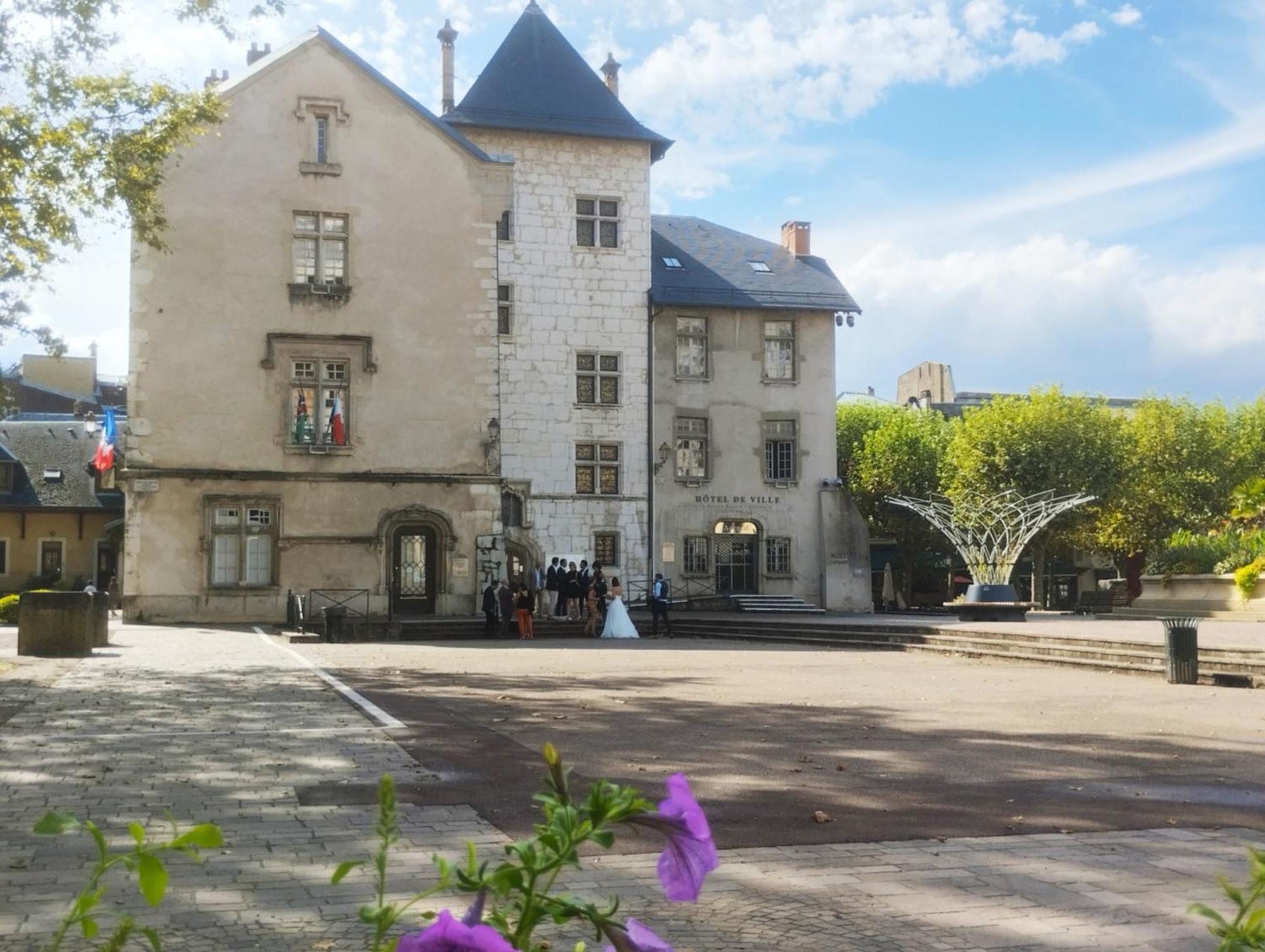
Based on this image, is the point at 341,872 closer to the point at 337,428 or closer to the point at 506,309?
the point at 337,428

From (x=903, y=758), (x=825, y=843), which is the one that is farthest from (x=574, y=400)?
Result: (x=825, y=843)

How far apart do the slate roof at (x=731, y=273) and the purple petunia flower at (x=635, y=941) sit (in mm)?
42558

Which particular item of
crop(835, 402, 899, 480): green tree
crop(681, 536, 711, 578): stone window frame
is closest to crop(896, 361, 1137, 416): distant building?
crop(835, 402, 899, 480): green tree

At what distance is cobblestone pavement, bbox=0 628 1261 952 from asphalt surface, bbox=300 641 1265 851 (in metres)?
0.39

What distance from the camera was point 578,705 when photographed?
1392 cm

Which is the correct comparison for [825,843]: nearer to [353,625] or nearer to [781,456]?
[353,625]

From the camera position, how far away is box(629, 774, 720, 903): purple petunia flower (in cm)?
117

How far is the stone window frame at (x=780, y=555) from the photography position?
44.0 meters

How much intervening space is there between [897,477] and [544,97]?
24.0 meters

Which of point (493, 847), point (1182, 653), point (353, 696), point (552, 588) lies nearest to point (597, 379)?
point (552, 588)

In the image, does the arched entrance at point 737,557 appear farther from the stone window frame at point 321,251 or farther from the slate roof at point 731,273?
the stone window frame at point 321,251

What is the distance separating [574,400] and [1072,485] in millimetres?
22747

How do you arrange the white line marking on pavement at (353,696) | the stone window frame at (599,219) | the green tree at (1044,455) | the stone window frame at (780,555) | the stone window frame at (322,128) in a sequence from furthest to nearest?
the green tree at (1044,455) < the stone window frame at (780,555) < the stone window frame at (599,219) < the stone window frame at (322,128) < the white line marking on pavement at (353,696)

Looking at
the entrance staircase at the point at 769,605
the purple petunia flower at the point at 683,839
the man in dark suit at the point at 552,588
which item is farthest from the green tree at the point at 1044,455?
the purple petunia flower at the point at 683,839
